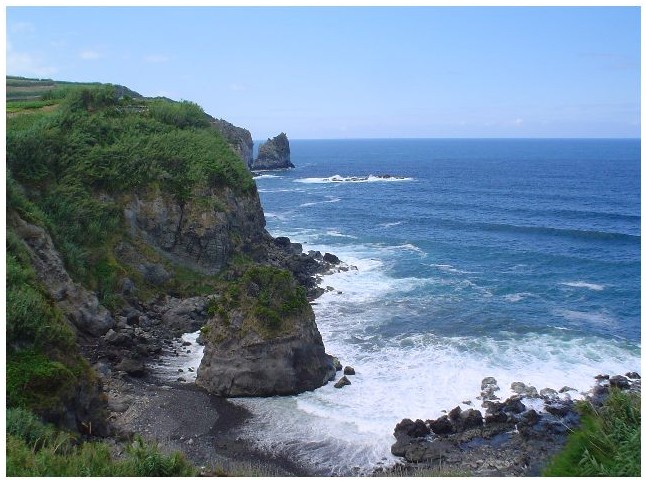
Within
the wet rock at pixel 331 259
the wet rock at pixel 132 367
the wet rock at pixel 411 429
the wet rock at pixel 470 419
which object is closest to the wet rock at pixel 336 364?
the wet rock at pixel 411 429

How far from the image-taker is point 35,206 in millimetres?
37406

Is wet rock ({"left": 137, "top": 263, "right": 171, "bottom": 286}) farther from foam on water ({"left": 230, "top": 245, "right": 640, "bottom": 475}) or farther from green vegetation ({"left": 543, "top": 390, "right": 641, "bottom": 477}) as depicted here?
green vegetation ({"left": 543, "top": 390, "right": 641, "bottom": 477})

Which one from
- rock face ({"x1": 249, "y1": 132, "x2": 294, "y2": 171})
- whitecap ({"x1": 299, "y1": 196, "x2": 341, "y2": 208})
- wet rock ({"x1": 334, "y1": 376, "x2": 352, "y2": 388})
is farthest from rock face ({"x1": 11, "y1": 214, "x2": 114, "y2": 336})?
rock face ({"x1": 249, "y1": 132, "x2": 294, "y2": 171})

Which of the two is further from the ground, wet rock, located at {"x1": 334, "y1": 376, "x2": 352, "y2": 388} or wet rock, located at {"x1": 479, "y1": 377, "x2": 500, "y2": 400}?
wet rock, located at {"x1": 334, "y1": 376, "x2": 352, "y2": 388}

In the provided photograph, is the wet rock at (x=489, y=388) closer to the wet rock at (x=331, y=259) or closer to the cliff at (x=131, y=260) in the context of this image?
the cliff at (x=131, y=260)

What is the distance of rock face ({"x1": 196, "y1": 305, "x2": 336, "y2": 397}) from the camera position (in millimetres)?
28453

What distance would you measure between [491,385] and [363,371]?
6.44m

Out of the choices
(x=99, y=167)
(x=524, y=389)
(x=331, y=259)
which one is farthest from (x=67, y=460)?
(x=331, y=259)

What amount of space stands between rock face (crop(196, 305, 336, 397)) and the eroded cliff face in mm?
14026

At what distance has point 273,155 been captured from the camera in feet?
457

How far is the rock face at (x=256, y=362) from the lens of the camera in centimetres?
2845

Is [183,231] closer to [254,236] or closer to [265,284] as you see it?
[254,236]

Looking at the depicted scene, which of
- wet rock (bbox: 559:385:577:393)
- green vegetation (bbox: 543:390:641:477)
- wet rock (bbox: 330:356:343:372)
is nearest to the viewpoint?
green vegetation (bbox: 543:390:641:477)

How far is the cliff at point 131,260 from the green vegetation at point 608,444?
15792 mm
